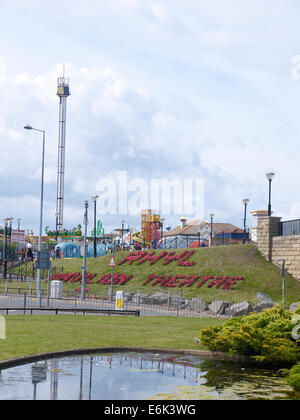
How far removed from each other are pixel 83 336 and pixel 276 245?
90.4 ft

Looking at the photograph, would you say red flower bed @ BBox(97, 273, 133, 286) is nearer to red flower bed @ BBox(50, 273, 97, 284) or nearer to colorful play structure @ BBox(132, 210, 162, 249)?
red flower bed @ BBox(50, 273, 97, 284)

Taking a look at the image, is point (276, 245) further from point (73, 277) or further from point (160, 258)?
point (73, 277)

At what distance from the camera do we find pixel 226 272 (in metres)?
43.0

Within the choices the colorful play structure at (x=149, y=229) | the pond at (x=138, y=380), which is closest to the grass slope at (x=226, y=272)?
the pond at (x=138, y=380)

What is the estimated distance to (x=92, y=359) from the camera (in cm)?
1453

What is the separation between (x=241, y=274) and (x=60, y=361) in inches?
1162

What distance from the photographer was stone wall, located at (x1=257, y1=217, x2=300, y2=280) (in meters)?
40.2

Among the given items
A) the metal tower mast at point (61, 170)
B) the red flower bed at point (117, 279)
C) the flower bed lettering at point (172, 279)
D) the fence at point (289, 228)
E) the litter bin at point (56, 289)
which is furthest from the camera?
the metal tower mast at point (61, 170)

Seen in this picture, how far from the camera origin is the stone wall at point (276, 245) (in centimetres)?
4019

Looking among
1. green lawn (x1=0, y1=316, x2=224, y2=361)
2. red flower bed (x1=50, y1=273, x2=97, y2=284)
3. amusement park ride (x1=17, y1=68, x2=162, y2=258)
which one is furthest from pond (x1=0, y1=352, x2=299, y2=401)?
amusement park ride (x1=17, y1=68, x2=162, y2=258)

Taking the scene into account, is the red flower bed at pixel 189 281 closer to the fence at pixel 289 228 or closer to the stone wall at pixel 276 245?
the stone wall at pixel 276 245

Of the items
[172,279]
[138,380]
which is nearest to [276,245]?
[172,279]

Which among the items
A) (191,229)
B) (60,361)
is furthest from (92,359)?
(191,229)
